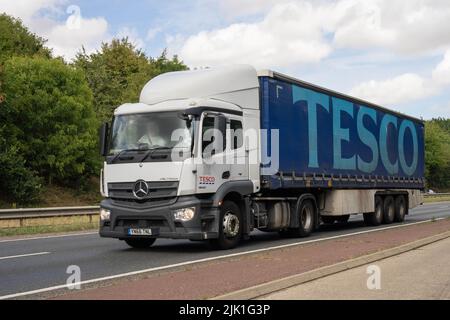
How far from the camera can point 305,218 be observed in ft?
52.4

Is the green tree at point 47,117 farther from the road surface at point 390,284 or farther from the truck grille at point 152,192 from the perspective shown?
the road surface at point 390,284

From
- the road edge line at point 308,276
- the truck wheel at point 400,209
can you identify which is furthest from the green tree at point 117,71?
the road edge line at point 308,276

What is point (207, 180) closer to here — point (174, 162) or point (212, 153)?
point (212, 153)

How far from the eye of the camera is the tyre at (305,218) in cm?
1546

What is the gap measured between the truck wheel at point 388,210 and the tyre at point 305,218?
5.84 meters

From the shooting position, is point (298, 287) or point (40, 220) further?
point (40, 220)

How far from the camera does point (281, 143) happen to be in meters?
14.4

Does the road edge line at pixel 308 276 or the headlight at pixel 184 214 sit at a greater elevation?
the headlight at pixel 184 214

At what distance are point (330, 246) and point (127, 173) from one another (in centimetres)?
438

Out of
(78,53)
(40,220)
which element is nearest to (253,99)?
(40,220)

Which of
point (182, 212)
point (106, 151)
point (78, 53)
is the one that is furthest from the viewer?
point (78, 53)

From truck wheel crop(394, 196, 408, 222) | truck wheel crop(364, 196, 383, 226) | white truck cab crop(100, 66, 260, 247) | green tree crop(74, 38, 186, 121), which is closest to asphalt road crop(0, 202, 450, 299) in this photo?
white truck cab crop(100, 66, 260, 247)

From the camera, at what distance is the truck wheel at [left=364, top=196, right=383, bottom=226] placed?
20422 millimetres
